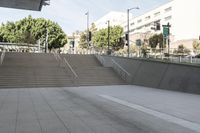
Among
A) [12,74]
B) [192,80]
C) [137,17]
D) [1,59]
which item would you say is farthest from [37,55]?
[137,17]

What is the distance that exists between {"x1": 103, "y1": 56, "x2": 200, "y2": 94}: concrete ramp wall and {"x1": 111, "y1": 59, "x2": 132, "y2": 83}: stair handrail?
1.09 ft

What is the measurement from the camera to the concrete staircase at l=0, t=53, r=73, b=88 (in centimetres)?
2594

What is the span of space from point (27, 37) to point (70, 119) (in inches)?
2519

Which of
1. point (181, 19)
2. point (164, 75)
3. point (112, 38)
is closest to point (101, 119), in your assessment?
point (164, 75)

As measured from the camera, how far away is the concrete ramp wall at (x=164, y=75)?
21172 millimetres

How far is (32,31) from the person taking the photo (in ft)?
245

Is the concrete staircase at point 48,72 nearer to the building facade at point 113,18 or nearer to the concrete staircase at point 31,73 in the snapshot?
the concrete staircase at point 31,73

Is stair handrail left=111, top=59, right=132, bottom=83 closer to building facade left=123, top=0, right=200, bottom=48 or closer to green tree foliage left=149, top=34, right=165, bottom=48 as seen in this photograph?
green tree foliage left=149, top=34, right=165, bottom=48

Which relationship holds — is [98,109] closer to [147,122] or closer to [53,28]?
[147,122]

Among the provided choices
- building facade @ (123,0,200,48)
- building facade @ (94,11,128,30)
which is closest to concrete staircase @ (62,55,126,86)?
building facade @ (123,0,200,48)

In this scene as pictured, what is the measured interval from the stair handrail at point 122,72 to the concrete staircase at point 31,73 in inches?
194

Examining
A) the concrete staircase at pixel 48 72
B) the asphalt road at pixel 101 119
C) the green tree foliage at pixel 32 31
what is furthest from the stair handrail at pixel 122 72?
the green tree foliage at pixel 32 31

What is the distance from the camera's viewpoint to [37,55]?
38000mm

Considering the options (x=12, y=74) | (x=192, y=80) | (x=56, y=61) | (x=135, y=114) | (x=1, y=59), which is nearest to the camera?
(x=135, y=114)
